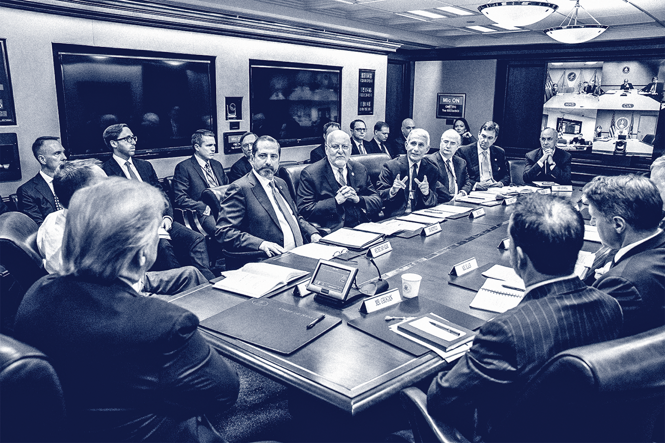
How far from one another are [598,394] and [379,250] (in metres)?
1.67

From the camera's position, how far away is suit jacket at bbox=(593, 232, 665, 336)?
1.71 m

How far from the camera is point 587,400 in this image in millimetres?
1154

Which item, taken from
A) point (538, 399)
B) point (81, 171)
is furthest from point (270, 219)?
point (538, 399)

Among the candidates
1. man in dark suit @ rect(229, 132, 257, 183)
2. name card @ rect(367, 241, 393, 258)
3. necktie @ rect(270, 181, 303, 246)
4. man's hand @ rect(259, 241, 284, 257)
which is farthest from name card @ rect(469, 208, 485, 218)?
man in dark suit @ rect(229, 132, 257, 183)

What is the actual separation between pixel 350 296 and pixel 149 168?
3385 millimetres

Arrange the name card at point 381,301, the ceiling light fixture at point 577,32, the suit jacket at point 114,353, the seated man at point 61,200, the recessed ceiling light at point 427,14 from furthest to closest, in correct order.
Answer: the recessed ceiling light at point 427,14, the ceiling light fixture at point 577,32, the seated man at point 61,200, the name card at point 381,301, the suit jacket at point 114,353

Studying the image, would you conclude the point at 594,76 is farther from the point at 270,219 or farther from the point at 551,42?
the point at 270,219

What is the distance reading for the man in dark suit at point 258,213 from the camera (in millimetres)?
3125

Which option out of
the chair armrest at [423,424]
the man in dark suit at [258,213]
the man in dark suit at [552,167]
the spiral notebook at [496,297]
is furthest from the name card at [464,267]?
the man in dark suit at [552,167]

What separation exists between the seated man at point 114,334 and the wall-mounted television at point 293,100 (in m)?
5.12

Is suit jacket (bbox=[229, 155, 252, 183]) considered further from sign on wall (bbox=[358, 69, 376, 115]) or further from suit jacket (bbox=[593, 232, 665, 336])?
suit jacket (bbox=[593, 232, 665, 336])

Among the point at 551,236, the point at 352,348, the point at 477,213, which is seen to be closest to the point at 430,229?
the point at 477,213

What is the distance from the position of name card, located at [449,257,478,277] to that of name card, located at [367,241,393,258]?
439mm

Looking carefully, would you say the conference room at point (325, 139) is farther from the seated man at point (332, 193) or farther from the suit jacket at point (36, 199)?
the seated man at point (332, 193)
